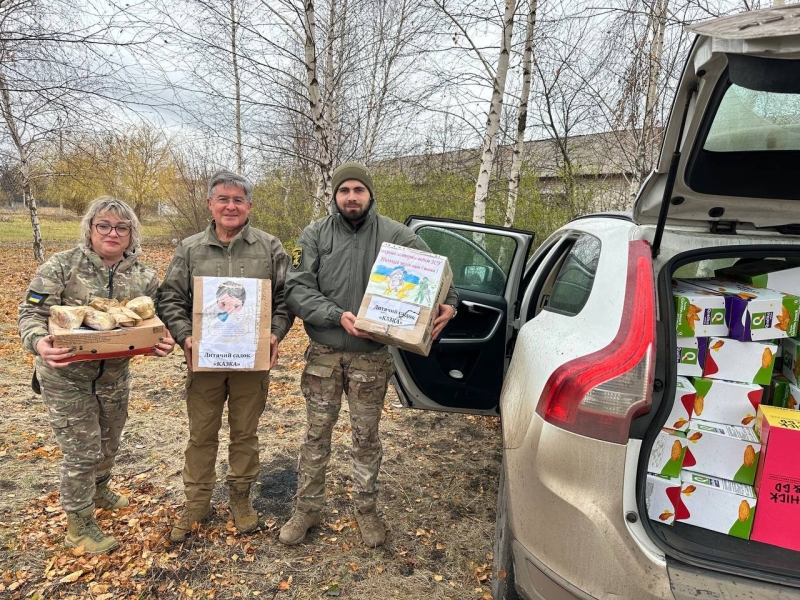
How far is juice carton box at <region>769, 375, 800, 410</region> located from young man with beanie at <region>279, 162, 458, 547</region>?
4.48ft

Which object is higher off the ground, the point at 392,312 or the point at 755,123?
the point at 755,123

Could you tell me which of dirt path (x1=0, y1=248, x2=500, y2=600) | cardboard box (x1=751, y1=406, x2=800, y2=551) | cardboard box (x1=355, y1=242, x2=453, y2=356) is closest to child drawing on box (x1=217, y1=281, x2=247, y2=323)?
cardboard box (x1=355, y1=242, x2=453, y2=356)

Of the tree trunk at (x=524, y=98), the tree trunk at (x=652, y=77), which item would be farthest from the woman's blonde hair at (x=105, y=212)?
the tree trunk at (x=652, y=77)

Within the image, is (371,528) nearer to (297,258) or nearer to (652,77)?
(297,258)

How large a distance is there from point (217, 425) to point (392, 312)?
1.25m

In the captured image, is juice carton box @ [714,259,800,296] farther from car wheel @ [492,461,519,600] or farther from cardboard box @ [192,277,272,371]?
cardboard box @ [192,277,272,371]

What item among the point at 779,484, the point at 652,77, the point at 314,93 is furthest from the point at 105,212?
the point at 652,77

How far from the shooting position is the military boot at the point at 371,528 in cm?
267

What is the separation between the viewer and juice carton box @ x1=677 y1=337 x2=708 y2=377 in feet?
5.68

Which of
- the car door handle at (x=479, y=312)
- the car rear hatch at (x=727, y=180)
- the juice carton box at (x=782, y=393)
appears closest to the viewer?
the car rear hatch at (x=727, y=180)

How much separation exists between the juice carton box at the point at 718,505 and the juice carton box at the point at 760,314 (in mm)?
518

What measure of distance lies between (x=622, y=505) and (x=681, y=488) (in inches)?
16.1

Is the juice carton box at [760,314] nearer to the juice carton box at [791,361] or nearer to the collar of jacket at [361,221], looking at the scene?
the juice carton box at [791,361]

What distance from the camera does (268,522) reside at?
112 inches
